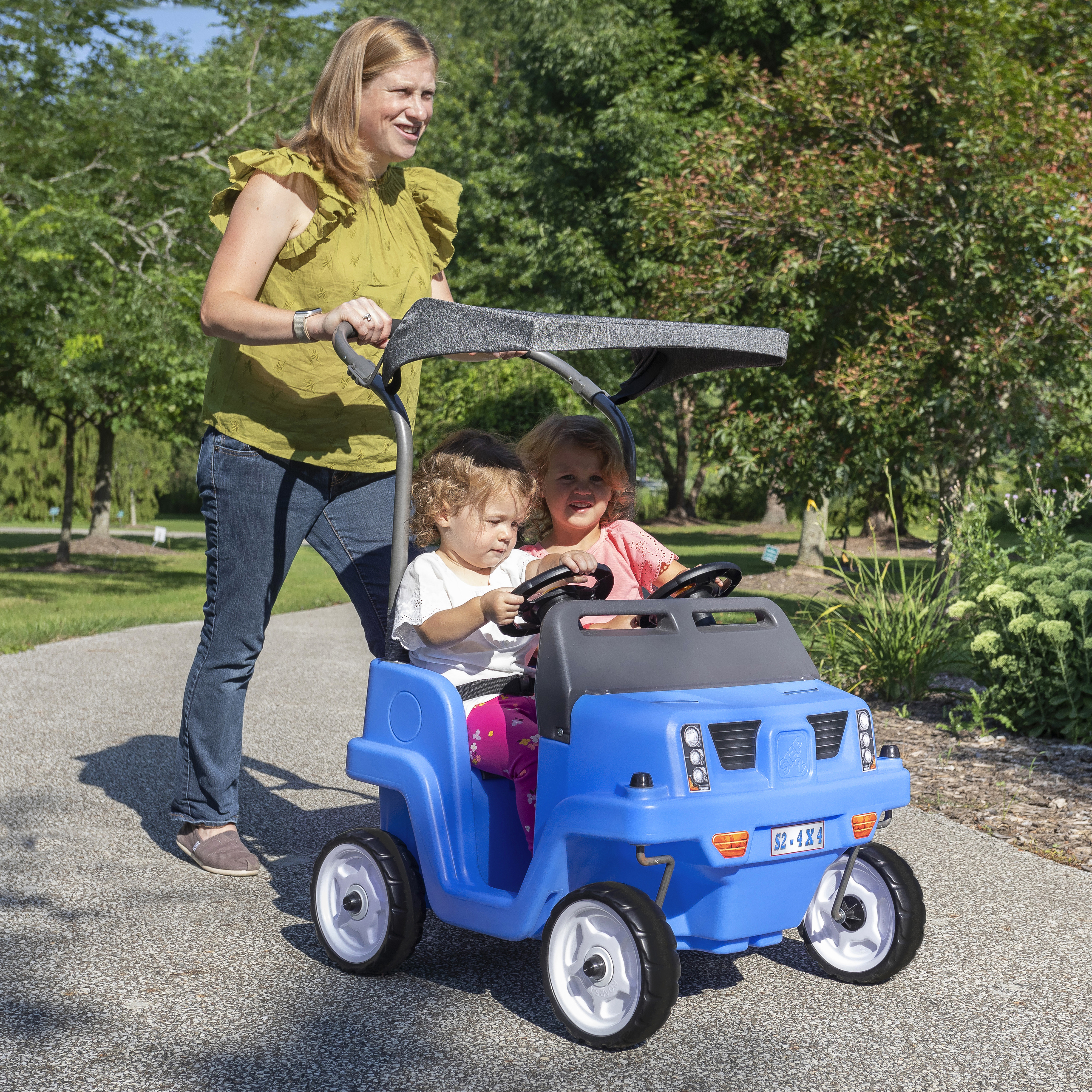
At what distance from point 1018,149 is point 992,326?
1.12m

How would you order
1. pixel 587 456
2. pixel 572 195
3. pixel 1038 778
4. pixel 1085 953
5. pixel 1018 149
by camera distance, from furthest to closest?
pixel 572 195 → pixel 1018 149 → pixel 1038 778 → pixel 587 456 → pixel 1085 953

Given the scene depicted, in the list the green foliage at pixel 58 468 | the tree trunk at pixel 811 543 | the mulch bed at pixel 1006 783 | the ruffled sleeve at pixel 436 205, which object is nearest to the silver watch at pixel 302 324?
the ruffled sleeve at pixel 436 205

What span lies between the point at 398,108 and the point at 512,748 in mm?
1734

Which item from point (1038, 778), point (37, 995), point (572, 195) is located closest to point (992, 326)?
point (1038, 778)

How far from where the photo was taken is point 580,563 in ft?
8.68

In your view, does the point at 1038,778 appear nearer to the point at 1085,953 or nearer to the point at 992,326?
the point at 1085,953

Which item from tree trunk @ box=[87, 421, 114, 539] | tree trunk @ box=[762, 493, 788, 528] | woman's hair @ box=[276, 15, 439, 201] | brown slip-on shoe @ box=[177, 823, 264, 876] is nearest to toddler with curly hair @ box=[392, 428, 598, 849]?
woman's hair @ box=[276, 15, 439, 201]

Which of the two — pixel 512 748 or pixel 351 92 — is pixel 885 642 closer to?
pixel 512 748

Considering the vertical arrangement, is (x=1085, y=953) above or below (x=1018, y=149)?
below

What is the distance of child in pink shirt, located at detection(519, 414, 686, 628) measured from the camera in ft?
11.0

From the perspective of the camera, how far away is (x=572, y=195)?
51.6 ft

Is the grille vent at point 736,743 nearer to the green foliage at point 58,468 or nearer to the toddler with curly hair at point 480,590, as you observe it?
the toddler with curly hair at point 480,590

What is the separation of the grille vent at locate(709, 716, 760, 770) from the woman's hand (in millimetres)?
1222

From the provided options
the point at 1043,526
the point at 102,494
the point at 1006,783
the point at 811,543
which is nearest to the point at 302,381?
the point at 1006,783
